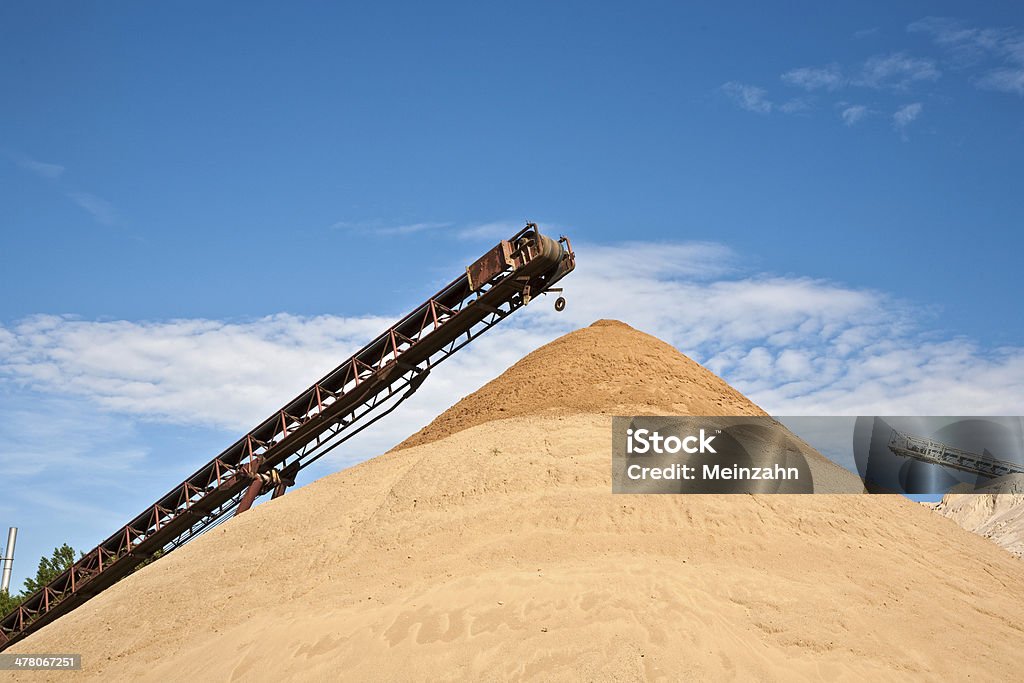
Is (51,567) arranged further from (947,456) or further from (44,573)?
(947,456)

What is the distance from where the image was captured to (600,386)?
80.1 ft

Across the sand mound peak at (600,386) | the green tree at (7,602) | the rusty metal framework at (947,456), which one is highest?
the sand mound peak at (600,386)

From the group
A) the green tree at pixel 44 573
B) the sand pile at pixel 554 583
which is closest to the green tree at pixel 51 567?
the green tree at pixel 44 573

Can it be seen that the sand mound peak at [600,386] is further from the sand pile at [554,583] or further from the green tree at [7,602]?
the green tree at [7,602]

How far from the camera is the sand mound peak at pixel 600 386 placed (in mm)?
23500

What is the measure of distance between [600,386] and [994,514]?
114 feet

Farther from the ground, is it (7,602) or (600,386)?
(600,386)

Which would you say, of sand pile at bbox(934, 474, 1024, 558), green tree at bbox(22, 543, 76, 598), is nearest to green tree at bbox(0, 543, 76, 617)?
green tree at bbox(22, 543, 76, 598)

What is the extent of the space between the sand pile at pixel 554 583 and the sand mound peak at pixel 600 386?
0.12 m

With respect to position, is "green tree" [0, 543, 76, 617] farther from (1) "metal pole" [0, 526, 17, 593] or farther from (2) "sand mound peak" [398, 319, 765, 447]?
(2) "sand mound peak" [398, 319, 765, 447]

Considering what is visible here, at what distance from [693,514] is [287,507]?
37.4 feet

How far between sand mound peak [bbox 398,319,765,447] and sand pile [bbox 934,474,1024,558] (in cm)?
2090

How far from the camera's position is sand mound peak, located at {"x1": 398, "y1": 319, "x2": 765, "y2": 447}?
925 inches

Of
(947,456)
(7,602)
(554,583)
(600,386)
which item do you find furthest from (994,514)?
(7,602)
